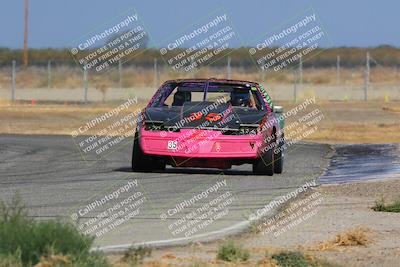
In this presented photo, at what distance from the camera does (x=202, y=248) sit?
10984mm

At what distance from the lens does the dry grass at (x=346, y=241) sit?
11227mm

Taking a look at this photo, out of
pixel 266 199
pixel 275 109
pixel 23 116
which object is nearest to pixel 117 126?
pixel 23 116

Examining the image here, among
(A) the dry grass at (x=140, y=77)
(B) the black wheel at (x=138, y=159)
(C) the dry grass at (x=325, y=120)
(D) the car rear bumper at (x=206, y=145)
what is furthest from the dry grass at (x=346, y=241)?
(A) the dry grass at (x=140, y=77)

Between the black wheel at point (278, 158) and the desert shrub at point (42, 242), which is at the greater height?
the desert shrub at point (42, 242)

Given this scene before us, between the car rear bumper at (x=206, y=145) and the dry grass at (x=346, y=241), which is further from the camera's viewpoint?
the car rear bumper at (x=206, y=145)

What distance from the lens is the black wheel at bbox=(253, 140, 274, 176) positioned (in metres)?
19.2

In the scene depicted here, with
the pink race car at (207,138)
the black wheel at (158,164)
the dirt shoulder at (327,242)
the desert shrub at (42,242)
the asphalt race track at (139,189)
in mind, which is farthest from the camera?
the black wheel at (158,164)

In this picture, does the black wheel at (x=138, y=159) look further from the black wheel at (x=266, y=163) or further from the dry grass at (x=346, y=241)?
the dry grass at (x=346, y=241)

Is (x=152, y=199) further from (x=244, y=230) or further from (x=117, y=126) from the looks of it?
(x=117, y=126)

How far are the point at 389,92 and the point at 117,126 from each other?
2963 centimetres

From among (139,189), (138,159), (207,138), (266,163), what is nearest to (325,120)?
(266,163)

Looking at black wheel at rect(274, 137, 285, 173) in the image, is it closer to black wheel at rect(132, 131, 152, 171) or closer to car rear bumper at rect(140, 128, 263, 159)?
car rear bumper at rect(140, 128, 263, 159)

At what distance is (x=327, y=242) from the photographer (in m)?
11.5

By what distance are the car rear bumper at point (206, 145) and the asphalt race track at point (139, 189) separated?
14.9 inches
